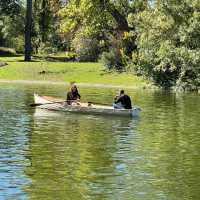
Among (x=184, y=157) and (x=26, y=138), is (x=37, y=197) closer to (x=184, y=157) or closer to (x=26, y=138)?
(x=184, y=157)

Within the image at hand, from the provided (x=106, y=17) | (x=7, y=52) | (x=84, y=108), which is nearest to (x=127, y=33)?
(x=106, y=17)

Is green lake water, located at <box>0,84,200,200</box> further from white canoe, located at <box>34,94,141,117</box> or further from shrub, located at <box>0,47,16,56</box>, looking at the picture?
shrub, located at <box>0,47,16,56</box>

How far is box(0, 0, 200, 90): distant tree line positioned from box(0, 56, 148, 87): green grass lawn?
139 cm

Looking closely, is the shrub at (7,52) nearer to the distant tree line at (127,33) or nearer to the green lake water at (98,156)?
the distant tree line at (127,33)

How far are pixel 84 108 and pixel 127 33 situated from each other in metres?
36.7

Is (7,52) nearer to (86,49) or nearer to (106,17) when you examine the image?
(86,49)

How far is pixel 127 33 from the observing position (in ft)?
235

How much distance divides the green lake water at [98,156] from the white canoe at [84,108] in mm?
792

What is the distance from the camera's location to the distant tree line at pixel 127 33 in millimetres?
57781

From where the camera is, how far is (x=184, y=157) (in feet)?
69.5

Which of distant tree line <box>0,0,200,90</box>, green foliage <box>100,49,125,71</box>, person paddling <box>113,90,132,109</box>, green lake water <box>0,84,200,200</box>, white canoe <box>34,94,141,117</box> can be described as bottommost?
green lake water <box>0,84,200,200</box>

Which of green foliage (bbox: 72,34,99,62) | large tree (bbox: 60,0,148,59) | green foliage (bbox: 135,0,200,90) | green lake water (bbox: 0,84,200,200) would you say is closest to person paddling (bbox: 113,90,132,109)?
green lake water (bbox: 0,84,200,200)

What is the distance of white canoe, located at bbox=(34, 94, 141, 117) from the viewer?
34375 mm

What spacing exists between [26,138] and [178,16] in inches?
1416
